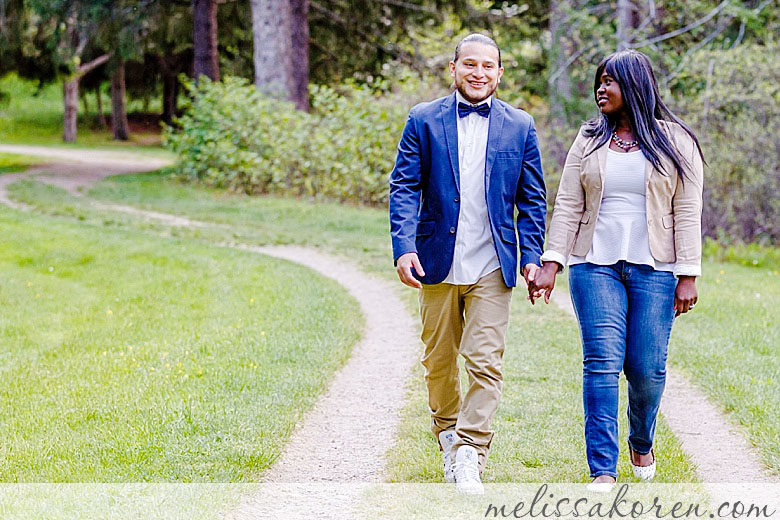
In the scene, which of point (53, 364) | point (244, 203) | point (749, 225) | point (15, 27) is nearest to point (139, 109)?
point (15, 27)

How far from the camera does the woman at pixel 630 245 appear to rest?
3.80 metres

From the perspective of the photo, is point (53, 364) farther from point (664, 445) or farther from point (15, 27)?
point (15, 27)

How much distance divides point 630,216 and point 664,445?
1.50 m

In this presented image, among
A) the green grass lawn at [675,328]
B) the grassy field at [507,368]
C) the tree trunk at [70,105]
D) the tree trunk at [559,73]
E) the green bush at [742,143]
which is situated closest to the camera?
the grassy field at [507,368]

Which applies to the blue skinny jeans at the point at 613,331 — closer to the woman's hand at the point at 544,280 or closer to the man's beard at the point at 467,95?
the woman's hand at the point at 544,280

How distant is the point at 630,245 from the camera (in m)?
3.82

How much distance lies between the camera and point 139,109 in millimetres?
46750

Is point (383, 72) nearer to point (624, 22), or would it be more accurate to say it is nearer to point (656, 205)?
point (624, 22)

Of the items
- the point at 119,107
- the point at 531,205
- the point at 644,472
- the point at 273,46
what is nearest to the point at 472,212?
the point at 531,205

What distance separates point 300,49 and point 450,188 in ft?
58.6

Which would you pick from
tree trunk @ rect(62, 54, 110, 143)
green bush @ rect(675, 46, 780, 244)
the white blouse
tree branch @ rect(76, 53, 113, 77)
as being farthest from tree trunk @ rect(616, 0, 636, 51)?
tree trunk @ rect(62, 54, 110, 143)

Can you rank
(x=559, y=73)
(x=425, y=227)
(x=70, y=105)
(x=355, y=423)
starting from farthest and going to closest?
(x=70, y=105)
(x=559, y=73)
(x=355, y=423)
(x=425, y=227)

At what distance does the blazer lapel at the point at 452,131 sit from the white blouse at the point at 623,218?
0.63 m

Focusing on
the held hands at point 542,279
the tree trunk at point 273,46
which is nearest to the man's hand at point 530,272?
the held hands at point 542,279
